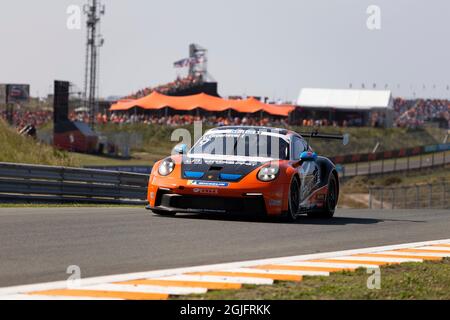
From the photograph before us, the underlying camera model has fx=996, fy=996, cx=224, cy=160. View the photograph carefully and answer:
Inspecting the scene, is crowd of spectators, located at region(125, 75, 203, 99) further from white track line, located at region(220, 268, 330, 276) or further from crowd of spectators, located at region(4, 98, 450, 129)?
white track line, located at region(220, 268, 330, 276)

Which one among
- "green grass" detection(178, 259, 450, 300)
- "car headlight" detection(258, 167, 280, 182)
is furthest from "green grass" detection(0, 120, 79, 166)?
"green grass" detection(178, 259, 450, 300)

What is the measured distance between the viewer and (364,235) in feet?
38.7

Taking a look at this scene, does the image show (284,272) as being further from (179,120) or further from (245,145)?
(179,120)

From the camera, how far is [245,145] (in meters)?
13.7

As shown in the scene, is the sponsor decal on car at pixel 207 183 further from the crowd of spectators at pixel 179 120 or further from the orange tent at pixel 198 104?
the orange tent at pixel 198 104

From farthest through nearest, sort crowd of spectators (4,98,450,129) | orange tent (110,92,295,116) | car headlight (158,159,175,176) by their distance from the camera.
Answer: orange tent (110,92,295,116) < crowd of spectators (4,98,450,129) < car headlight (158,159,175,176)

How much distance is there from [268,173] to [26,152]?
13.0 metres

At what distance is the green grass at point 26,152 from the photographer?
937 inches

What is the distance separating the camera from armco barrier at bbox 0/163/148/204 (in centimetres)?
1797

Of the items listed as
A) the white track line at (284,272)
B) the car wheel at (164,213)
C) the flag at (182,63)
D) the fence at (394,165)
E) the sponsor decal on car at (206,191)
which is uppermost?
the flag at (182,63)

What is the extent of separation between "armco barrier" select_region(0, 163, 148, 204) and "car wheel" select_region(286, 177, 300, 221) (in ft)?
21.0

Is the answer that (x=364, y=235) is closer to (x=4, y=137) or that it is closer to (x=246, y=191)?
(x=246, y=191)

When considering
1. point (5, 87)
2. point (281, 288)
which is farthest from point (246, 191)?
point (5, 87)

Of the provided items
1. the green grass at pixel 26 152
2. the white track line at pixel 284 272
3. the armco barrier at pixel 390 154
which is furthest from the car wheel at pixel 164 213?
the armco barrier at pixel 390 154
